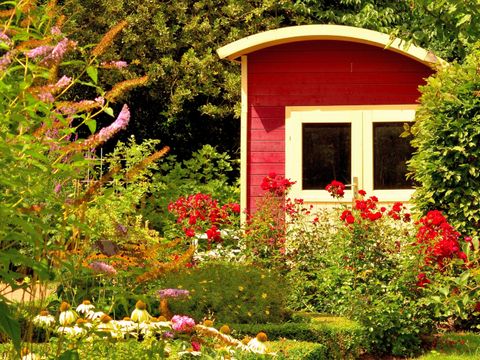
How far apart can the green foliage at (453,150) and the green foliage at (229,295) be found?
2.47 m

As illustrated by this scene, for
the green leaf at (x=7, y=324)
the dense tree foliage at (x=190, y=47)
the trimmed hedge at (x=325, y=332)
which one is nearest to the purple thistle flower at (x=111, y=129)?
the green leaf at (x=7, y=324)

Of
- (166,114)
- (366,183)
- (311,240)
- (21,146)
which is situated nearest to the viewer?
(21,146)

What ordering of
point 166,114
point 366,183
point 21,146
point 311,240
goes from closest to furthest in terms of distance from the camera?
point 21,146 < point 311,240 < point 366,183 < point 166,114

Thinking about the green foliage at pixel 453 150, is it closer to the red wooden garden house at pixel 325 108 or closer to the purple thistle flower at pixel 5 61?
the red wooden garden house at pixel 325 108

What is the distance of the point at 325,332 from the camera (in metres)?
7.23

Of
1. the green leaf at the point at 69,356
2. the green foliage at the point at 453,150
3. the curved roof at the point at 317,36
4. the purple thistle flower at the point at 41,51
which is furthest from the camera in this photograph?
the curved roof at the point at 317,36

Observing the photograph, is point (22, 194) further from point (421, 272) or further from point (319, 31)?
point (319, 31)

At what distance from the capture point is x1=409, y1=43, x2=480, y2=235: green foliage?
9.41m

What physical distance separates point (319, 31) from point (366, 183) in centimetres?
199

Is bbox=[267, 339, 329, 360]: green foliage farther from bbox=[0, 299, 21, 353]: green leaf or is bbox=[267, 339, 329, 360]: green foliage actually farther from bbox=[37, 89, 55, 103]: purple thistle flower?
bbox=[0, 299, 21, 353]: green leaf

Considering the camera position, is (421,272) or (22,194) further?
(421,272)

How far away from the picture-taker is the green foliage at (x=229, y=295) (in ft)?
23.1

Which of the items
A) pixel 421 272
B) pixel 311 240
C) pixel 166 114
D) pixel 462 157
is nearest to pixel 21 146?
pixel 421 272

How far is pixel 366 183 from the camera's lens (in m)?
12.2
